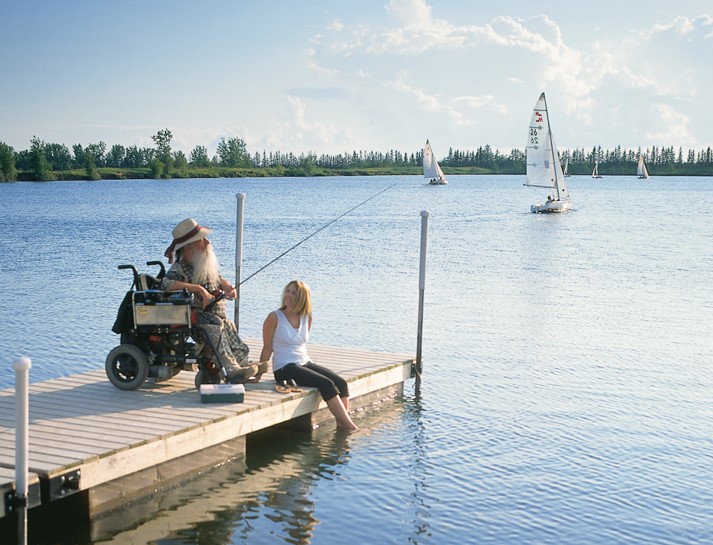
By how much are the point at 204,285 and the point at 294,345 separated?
3.45ft

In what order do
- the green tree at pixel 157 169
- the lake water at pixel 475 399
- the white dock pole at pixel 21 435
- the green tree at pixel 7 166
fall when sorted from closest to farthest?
the white dock pole at pixel 21 435, the lake water at pixel 475 399, the green tree at pixel 7 166, the green tree at pixel 157 169

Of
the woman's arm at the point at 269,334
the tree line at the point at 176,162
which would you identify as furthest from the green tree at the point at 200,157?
the woman's arm at the point at 269,334

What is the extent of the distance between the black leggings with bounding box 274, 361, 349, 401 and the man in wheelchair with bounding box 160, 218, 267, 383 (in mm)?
298

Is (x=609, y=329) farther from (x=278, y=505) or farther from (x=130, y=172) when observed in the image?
(x=130, y=172)

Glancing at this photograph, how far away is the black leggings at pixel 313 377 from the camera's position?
8.89 meters

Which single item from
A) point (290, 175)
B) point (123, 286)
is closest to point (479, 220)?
point (123, 286)

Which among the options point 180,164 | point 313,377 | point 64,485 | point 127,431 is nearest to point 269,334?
point 313,377

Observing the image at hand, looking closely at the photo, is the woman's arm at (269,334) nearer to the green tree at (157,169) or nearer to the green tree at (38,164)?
the green tree at (38,164)

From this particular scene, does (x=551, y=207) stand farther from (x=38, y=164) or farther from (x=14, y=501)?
(x=38, y=164)

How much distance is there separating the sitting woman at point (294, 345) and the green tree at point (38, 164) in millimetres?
140270

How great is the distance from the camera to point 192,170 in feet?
557

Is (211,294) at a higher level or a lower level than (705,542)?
higher

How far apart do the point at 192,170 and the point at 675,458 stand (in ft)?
541

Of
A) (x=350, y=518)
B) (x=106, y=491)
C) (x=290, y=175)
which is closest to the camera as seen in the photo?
(x=106, y=491)
